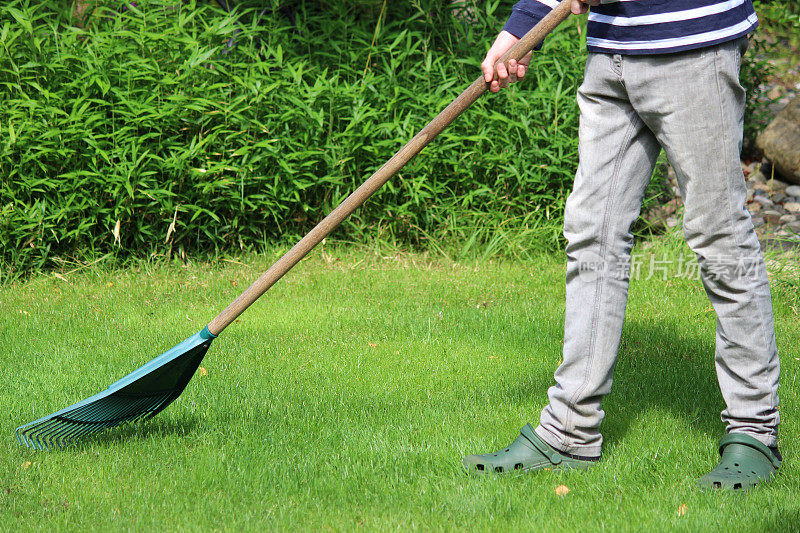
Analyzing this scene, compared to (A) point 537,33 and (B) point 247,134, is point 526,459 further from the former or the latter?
(B) point 247,134

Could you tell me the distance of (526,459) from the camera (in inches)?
94.6

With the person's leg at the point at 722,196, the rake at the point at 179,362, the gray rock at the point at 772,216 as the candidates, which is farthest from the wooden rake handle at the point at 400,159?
the gray rock at the point at 772,216

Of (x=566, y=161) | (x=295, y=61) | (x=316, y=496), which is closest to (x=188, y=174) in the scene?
(x=295, y=61)

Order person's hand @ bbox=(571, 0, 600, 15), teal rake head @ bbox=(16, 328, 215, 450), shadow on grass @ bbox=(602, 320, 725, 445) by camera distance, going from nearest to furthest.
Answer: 1. person's hand @ bbox=(571, 0, 600, 15)
2. teal rake head @ bbox=(16, 328, 215, 450)
3. shadow on grass @ bbox=(602, 320, 725, 445)

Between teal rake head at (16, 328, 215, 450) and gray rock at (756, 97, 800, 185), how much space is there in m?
5.27

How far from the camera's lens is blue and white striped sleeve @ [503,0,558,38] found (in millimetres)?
2461

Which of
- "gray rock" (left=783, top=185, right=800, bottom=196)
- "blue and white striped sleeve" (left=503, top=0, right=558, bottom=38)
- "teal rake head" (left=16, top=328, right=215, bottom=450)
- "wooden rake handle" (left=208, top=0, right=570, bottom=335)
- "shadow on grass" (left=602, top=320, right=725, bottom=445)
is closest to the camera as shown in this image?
"wooden rake handle" (left=208, top=0, right=570, bottom=335)

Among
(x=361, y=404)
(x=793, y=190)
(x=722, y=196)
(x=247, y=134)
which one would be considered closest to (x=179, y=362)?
(x=361, y=404)

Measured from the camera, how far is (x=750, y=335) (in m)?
2.29

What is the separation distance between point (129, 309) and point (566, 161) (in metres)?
2.82

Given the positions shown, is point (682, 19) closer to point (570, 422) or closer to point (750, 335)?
point (750, 335)

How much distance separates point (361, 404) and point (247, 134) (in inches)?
101

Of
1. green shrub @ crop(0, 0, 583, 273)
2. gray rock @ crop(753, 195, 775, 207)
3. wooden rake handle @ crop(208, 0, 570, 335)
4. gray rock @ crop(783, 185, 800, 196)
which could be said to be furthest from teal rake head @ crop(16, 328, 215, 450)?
gray rock @ crop(783, 185, 800, 196)

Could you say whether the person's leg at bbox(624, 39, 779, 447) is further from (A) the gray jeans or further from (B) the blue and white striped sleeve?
(B) the blue and white striped sleeve
